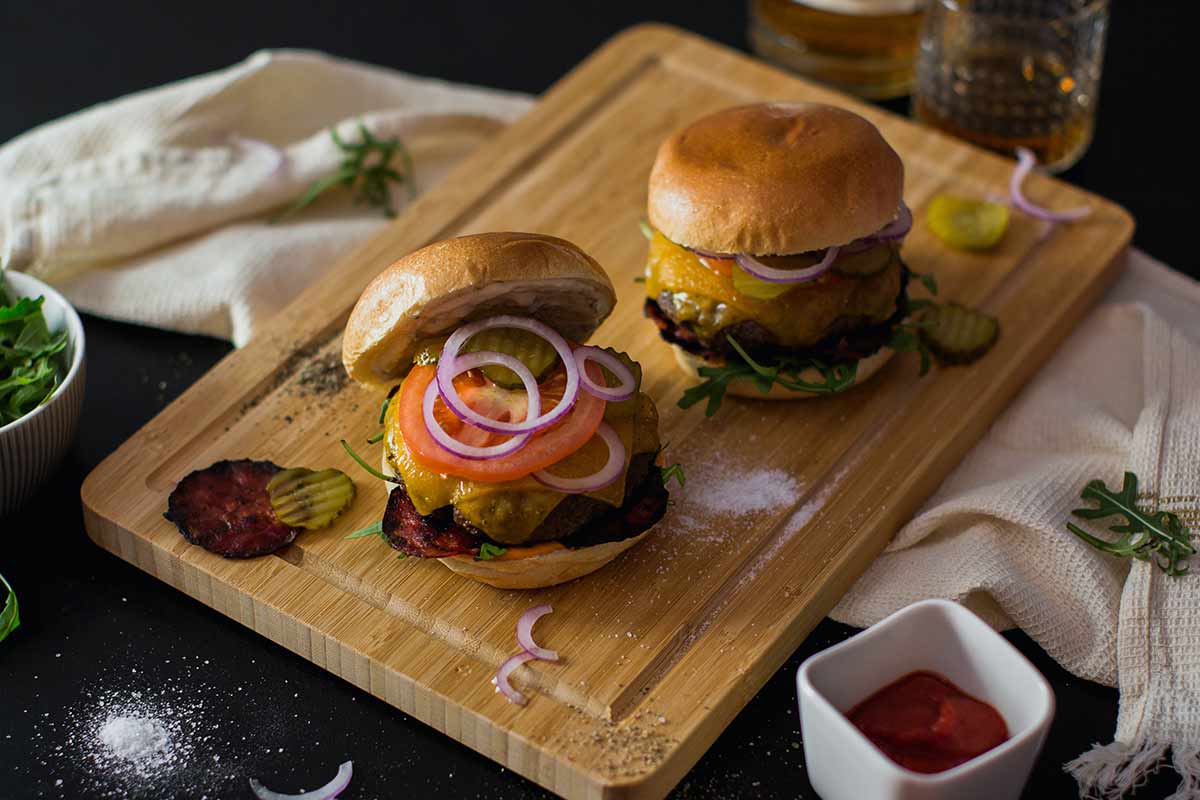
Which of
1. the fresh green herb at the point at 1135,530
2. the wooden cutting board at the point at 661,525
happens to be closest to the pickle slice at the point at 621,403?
the wooden cutting board at the point at 661,525

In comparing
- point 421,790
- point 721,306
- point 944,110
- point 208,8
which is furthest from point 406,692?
point 208,8

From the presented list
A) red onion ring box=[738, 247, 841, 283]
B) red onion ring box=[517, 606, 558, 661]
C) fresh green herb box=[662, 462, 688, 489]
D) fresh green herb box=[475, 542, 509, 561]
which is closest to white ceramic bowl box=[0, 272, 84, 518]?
fresh green herb box=[475, 542, 509, 561]

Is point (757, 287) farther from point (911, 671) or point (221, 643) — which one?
point (221, 643)

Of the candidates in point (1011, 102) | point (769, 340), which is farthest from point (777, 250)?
point (1011, 102)

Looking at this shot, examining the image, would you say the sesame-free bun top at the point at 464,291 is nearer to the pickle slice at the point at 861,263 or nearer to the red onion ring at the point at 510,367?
the red onion ring at the point at 510,367

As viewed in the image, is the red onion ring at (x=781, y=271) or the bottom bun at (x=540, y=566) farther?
the red onion ring at (x=781, y=271)

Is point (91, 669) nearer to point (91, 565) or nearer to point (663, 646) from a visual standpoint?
point (91, 565)

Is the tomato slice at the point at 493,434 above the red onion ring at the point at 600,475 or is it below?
above
